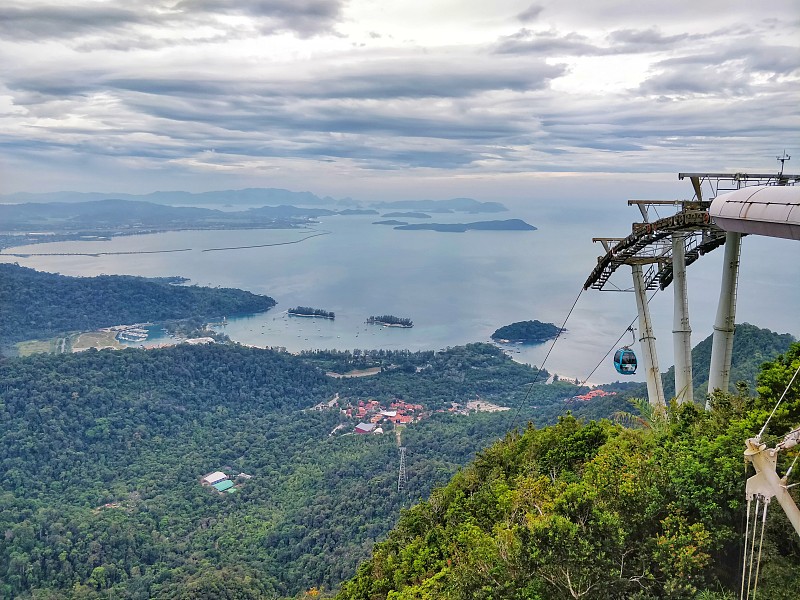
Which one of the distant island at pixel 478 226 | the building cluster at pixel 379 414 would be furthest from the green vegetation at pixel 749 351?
the distant island at pixel 478 226

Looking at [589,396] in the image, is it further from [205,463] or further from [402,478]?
[205,463]

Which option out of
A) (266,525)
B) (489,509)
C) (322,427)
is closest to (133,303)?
(322,427)

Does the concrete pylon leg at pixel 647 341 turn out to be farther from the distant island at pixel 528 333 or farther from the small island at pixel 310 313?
the small island at pixel 310 313

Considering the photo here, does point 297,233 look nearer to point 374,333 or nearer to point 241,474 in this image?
point 374,333

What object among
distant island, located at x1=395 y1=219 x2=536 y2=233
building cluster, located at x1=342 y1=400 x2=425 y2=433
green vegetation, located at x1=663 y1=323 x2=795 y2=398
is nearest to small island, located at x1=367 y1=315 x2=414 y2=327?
building cluster, located at x1=342 y1=400 x2=425 y2=433

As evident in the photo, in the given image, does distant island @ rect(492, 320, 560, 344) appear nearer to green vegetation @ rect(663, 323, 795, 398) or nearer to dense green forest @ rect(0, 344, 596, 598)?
dense green forest @ rect(0, 344, 596, 598)

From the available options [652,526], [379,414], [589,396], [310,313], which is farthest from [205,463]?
[310,313]
